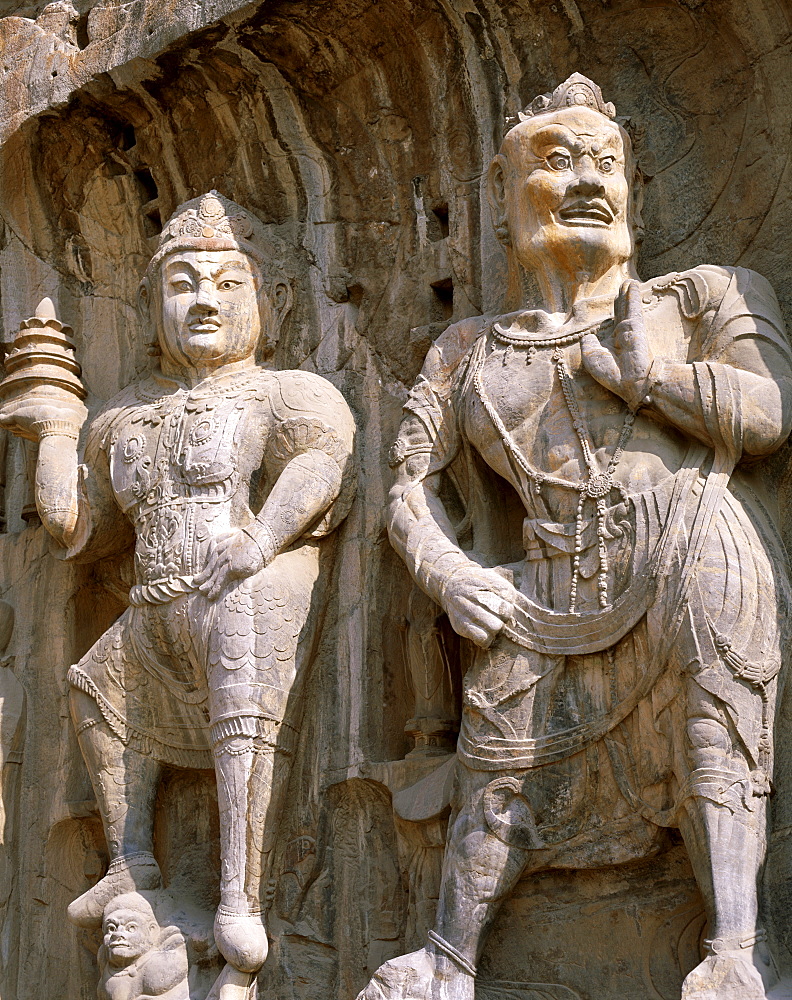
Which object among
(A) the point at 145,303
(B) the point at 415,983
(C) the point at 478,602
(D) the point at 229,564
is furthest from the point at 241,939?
(A) the point at 145,303

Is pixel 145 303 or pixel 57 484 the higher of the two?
pixel 145 303

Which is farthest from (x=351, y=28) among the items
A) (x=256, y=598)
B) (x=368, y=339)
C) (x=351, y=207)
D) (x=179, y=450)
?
(x=256, y=598)

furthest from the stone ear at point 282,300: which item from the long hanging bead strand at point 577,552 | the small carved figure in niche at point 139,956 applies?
the small carved figure in niche at point 139,956

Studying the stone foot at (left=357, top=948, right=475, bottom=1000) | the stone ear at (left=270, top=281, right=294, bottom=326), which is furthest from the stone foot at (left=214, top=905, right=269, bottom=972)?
the stone ear at (left=270, top=281, right=294, bottom=326)

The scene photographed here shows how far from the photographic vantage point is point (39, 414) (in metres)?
8.03

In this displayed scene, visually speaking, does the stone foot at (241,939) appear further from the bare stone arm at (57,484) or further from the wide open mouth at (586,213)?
the wide open mouth at (586,213)

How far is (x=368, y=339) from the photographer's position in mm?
8008

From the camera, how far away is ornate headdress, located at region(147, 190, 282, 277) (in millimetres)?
7852

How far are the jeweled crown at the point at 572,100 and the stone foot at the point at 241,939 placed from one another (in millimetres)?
3196

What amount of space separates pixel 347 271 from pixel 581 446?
1701mm

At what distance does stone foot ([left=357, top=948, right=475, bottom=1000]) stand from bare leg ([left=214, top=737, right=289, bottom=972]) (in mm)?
591

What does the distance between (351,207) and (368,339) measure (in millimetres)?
623

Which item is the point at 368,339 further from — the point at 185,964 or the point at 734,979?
the point at 734,979

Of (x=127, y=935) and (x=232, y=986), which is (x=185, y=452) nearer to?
(x=127, y=935)
